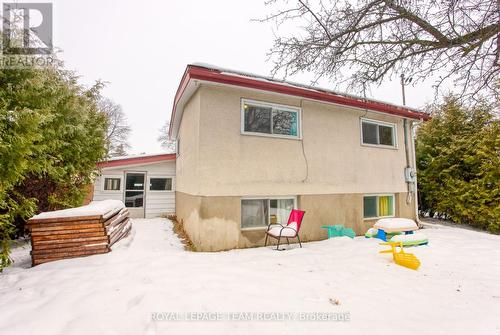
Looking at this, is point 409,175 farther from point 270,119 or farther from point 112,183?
point 112,183

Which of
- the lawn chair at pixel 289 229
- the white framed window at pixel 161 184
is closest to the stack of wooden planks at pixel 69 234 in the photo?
the lawn chair at pixel 289 229

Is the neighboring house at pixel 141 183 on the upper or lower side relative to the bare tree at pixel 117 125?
lower

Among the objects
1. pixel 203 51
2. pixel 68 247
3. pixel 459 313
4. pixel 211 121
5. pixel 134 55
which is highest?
pixel 134 55

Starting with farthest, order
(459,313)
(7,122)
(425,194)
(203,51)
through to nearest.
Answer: (425,194)
(203,51)
(7,122)
(459,313)

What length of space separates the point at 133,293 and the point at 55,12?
7244 millimetres

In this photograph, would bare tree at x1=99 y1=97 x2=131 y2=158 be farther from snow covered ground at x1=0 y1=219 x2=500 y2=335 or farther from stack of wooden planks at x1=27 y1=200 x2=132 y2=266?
snow covered ground at x1=0 y1=219 x2=500 y2=335

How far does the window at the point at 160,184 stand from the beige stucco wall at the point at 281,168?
17.0 feet

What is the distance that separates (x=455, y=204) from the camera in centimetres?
920

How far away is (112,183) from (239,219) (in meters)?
8.18

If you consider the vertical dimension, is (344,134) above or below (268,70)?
below

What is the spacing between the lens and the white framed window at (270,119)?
613cm

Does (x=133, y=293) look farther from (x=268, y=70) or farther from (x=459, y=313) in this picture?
(x=268, y=70)

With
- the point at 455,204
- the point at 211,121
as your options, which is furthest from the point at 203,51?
the point at 455,204

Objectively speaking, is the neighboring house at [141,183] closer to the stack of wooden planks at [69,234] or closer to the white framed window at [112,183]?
the white framed window at [112,183]
